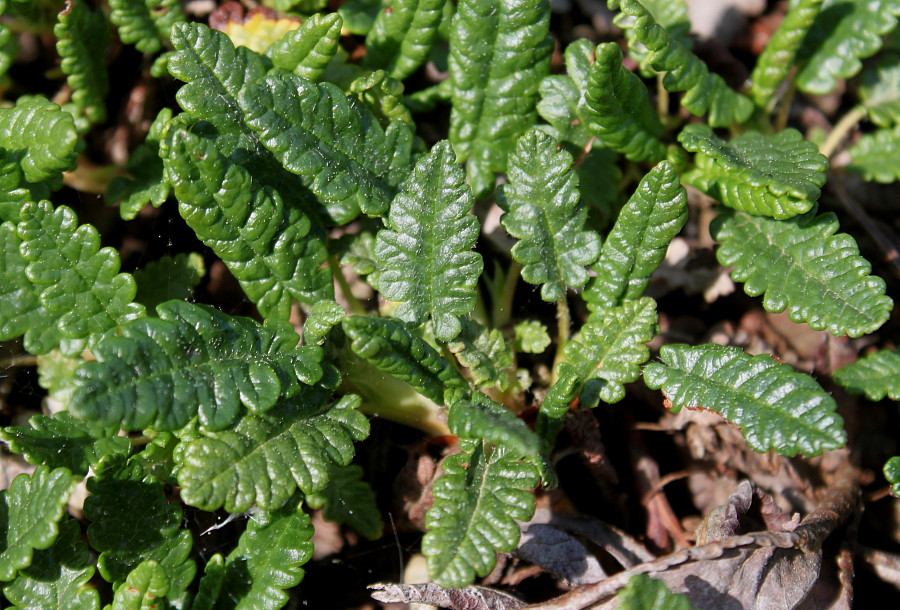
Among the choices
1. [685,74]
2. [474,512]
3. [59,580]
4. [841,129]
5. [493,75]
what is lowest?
[59,580]

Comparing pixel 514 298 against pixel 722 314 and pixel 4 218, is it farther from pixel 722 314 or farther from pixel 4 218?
pixel 4 218

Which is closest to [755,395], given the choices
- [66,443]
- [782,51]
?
[782,51]

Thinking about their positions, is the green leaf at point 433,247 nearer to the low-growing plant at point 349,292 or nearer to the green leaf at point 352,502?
the low-growing plant at point 349,292

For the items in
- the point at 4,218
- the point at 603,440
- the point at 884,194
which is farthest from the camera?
the point at 884,194

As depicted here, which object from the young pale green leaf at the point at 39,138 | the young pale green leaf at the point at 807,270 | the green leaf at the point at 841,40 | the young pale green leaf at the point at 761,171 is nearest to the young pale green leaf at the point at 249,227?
the young pale green leaf at the point at 39,138

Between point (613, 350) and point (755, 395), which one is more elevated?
point (755, 395)

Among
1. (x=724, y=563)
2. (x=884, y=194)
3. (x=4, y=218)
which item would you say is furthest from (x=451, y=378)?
(x=884, y=194)

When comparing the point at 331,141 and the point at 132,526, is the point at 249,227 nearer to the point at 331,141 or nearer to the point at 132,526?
the point at 331,141
